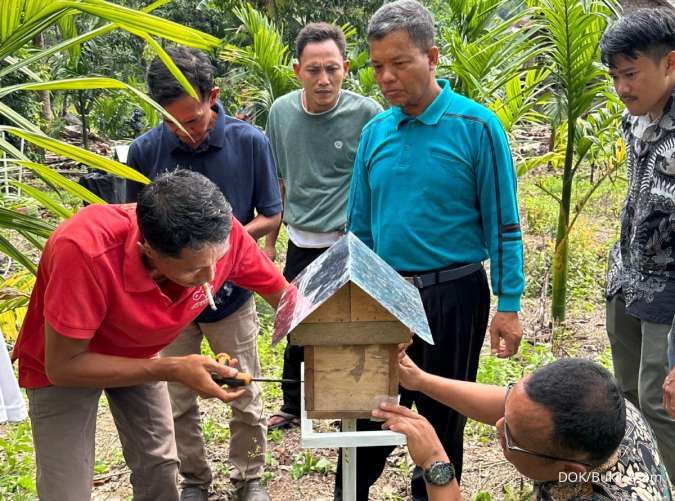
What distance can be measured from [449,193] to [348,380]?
956 mm

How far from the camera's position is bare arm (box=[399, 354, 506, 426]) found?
2.19 m

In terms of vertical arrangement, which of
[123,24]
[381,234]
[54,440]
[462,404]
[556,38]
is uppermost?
[556,38]

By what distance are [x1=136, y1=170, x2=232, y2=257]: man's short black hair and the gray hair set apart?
985mm

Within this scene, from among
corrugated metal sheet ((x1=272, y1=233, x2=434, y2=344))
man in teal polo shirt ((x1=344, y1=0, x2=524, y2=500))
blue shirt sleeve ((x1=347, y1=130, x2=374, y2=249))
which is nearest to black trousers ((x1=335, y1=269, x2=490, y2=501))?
man in teal polo shirt ((x1=344, y1=0, x2=524, y2=500))

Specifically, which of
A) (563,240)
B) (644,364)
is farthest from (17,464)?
(563,240)

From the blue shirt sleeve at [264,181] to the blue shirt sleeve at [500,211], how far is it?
94 cm

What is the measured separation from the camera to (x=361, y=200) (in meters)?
2.99

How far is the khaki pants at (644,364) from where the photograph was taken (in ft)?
8.98

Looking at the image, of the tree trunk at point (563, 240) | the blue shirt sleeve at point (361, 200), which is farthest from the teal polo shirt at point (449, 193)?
the tree trunk at point (563, 240)

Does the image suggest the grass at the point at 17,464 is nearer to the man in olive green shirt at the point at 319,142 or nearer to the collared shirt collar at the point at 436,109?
the man in olive green shirt at the point at 319,142

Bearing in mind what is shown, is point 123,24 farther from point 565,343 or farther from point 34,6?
point 565,343

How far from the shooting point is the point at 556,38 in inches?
175

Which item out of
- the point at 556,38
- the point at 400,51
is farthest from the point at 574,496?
the point at 556,38

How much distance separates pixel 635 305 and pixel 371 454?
1163 millimetres
